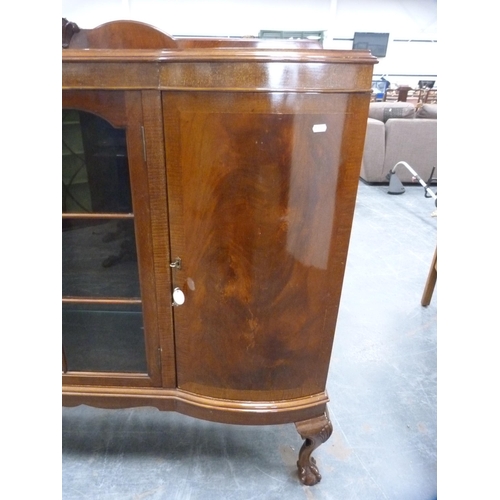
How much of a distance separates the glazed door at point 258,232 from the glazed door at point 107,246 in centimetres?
7

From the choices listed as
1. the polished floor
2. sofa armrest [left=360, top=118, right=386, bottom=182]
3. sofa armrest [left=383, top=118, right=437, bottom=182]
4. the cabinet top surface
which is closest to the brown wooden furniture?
the cabinet top surface

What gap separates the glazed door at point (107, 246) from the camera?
2.29 feet

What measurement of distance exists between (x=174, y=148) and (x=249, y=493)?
85 centimetres

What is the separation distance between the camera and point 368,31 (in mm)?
6992

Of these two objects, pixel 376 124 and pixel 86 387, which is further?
pixel 376 124

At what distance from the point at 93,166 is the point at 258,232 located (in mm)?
374

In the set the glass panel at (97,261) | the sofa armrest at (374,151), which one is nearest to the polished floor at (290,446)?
the glass panel at (97,261)

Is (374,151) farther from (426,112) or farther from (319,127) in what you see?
(319,127)

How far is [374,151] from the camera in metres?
3.37

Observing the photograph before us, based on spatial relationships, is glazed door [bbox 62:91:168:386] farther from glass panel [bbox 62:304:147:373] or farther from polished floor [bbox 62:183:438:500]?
polished floor [bbox 62:183:438:500]

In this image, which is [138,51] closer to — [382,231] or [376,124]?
[382,231]

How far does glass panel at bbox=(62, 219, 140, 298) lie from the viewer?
0.80 m
